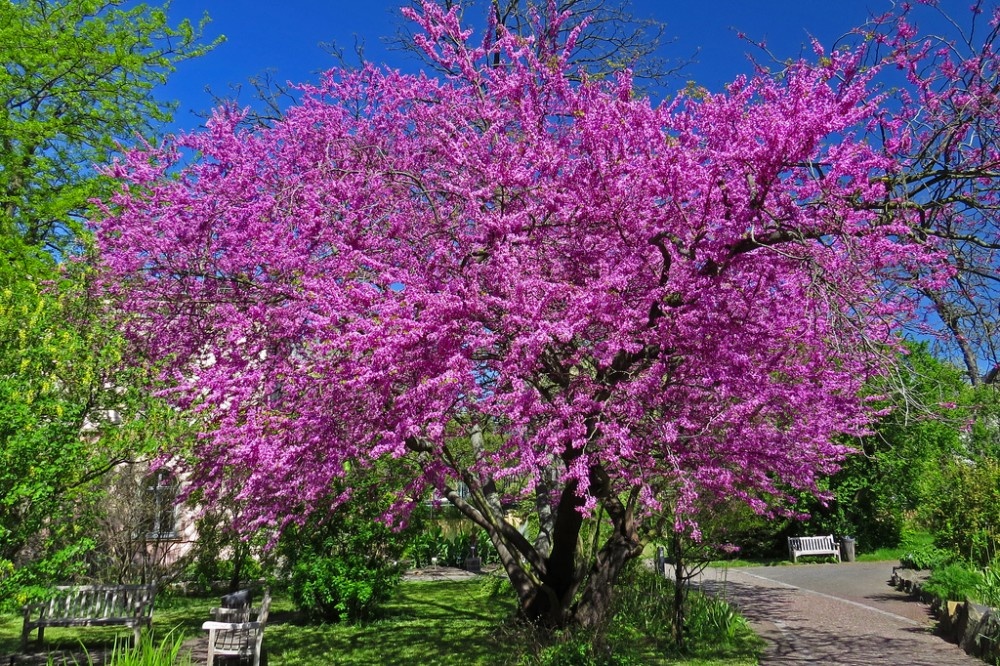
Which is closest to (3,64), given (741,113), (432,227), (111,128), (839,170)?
(111,128)

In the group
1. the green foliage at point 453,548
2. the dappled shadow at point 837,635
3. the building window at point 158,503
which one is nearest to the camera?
the dappled shadow at point 837,635

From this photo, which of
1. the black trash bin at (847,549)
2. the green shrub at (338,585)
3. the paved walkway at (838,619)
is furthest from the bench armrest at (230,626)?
the black trash bin at (847,549)

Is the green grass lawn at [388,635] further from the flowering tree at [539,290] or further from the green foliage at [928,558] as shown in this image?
the green foliage at [928,558]

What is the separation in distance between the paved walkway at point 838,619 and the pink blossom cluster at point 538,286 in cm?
233

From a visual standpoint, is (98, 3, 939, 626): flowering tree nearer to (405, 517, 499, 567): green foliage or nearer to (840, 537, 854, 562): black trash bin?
(405, 517, 499, 567): green foliage

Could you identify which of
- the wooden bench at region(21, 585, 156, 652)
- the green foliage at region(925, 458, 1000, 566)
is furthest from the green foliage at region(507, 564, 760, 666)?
the wooden bench at region(21, 585, 156, 652)

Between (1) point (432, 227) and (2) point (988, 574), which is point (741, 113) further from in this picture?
(2) point (988, 574)

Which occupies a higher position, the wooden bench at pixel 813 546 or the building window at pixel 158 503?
the building window at pixel 158 503

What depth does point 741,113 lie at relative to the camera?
629cm

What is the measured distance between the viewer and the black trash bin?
66.2 ft

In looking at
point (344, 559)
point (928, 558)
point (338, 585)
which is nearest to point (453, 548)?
point (344, 559)

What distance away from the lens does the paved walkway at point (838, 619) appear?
8.31 m

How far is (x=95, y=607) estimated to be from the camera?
9.41 m

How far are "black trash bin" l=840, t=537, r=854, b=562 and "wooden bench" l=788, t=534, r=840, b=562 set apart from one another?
27 centimetres
